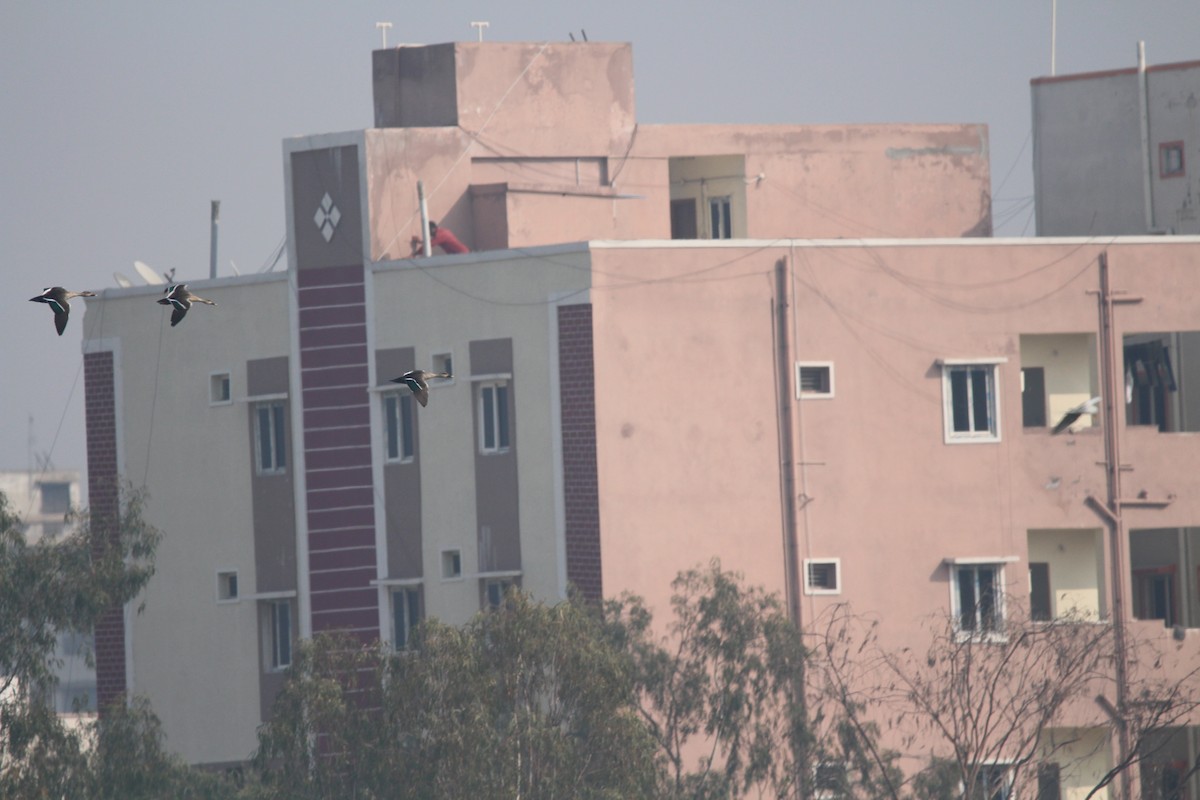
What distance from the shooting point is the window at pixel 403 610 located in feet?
137

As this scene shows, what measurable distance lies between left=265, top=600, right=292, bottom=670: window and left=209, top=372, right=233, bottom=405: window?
11.6ft

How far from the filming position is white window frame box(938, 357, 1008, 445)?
41.5 m

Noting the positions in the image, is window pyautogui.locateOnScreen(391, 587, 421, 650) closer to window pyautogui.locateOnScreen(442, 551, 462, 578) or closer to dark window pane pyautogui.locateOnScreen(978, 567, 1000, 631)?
window pyautogui.locateOnScreen(442, 551, 462, 578)

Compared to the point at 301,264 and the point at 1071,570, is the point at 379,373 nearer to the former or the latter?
the point at 301,264

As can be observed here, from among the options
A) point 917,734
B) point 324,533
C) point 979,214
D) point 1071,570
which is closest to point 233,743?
point 324,533

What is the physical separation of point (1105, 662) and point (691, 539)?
6.71m

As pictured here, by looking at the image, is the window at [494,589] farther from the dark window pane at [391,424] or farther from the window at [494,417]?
the dark window pane at [391,424]

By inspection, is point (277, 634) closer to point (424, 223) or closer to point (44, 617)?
point (424, 223)

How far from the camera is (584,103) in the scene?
46.6m

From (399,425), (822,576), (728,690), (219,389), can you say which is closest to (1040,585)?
(822,576)

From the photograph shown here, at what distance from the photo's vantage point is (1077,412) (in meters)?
39.7

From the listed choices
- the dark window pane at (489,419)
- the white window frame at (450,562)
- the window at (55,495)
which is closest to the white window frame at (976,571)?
the dark window pane at (489,419)

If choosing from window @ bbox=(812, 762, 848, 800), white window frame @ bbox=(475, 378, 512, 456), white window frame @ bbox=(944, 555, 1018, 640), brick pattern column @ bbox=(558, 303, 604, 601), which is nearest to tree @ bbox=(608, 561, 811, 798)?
window @ bbox=(812, 762, 848, 800)

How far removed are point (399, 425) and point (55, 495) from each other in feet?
299
